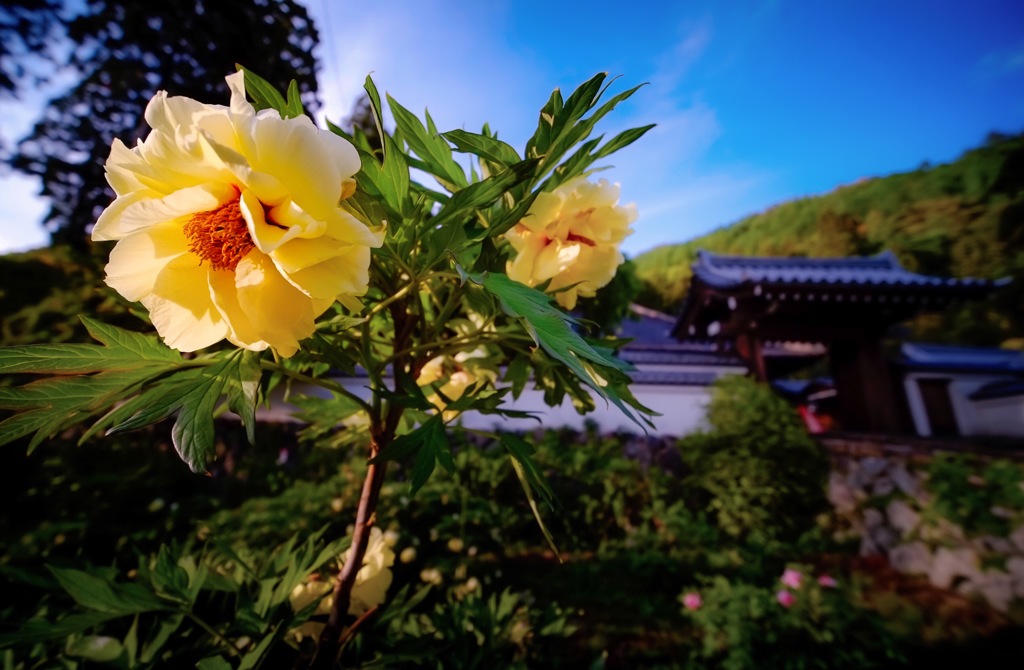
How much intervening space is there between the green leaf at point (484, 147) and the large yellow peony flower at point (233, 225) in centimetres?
13

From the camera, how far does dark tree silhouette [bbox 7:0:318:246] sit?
3535 mm

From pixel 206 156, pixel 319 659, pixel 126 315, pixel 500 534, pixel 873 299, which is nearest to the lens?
pixel 206 156

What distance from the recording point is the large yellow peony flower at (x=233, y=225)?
309 mm

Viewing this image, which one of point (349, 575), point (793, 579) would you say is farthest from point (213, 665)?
point (793, 579)

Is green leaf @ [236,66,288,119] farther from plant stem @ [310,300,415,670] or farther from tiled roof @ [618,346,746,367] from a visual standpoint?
tiled roof @ [618,346,746,367]

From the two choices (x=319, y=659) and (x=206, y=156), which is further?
(x=319, y=659)

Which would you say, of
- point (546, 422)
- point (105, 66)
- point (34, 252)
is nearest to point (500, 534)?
point (546, 422)

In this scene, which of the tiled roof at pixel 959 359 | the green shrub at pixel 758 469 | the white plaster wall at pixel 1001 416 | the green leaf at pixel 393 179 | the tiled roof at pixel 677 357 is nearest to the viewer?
the green leaf at pixel 393 179

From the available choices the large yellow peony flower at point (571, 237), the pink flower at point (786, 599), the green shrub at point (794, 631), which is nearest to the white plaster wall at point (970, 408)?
the green shrub at point (794, 631)

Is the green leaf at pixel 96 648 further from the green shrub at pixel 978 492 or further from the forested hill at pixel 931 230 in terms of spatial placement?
the forested hill at pixel 931 230

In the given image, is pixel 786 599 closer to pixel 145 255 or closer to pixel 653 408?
pixel 145 255

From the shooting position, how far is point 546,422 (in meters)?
5.98

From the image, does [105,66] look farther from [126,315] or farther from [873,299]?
[873,299]

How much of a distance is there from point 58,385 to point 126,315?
3.67 m
